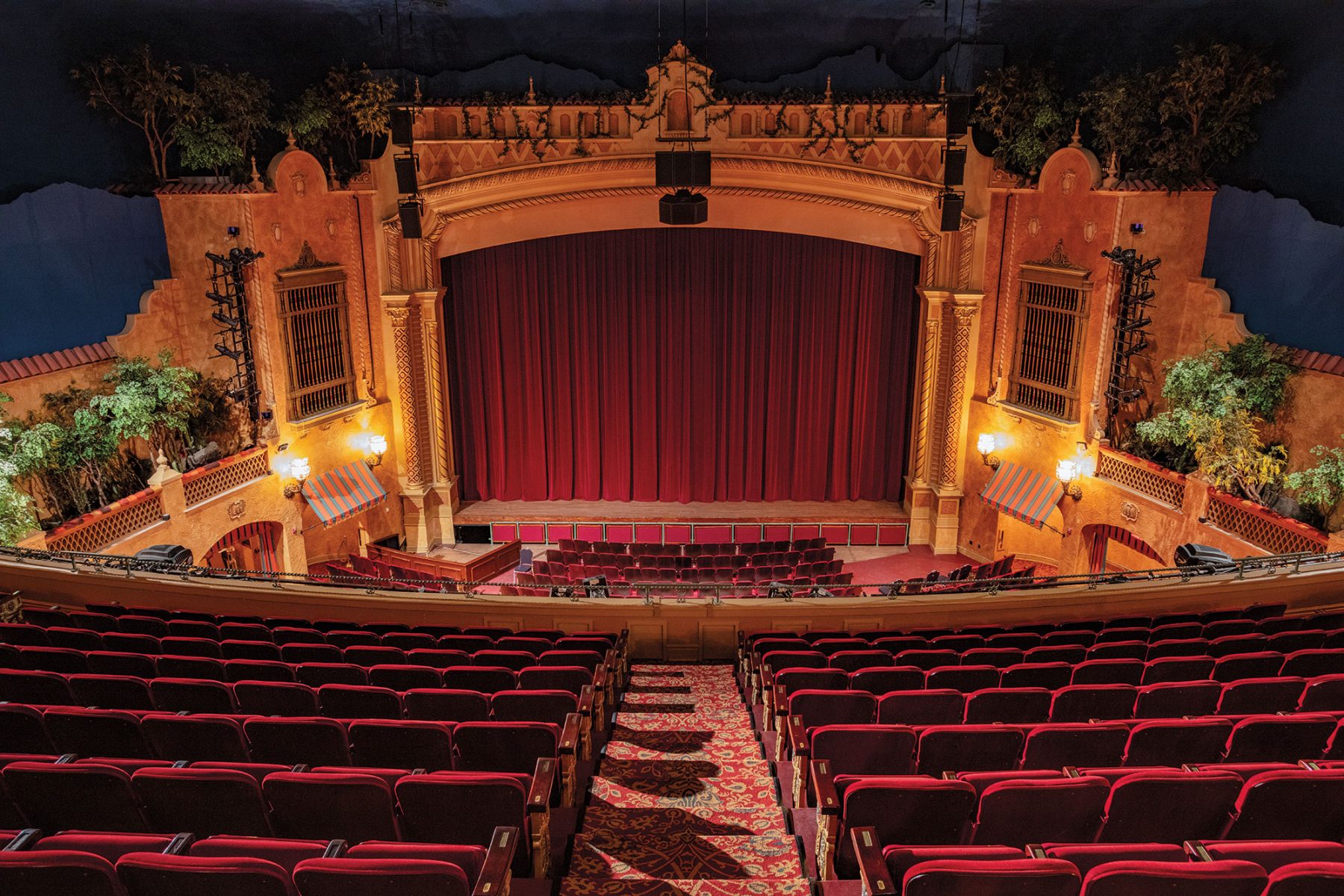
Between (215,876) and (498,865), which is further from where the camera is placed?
(498,865)

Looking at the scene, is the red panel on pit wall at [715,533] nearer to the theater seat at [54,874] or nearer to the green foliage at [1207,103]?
the green foliage at [1207,103]

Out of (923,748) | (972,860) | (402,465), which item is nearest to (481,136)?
(402,465)

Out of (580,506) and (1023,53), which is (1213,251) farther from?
(580,506)

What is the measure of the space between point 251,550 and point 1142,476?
1348 cm

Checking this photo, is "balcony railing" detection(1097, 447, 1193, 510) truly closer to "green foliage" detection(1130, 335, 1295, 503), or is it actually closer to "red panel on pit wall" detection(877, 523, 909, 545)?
"green foliage" detection(1130, 335, 1295, 503)

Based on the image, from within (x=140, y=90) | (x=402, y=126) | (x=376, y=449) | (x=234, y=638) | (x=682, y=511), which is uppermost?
(x=140, y=90)

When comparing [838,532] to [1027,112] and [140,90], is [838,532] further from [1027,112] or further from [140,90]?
[140,90]

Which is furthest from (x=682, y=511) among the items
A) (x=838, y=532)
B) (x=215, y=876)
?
(x=215, y=876)

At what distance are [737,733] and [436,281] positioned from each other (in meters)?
11.6

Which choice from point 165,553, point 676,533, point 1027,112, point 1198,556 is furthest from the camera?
point 676,533

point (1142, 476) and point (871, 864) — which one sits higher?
point (871, 864)

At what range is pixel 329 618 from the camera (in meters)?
8.69

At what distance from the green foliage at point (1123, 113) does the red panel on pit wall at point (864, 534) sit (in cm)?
713

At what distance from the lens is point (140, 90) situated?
1284 cm
